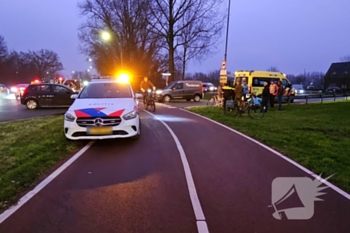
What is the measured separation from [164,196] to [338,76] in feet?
291

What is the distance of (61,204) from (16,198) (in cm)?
80

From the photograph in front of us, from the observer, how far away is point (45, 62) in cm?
11325

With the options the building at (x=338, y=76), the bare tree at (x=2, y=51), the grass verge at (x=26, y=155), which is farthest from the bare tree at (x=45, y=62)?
the grass verge at (x=26, y=155)

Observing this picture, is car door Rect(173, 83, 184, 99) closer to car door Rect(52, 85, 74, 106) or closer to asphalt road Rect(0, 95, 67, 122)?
car door Rect(52, 85, 74, 106)

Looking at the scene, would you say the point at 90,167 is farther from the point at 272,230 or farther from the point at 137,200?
the point at 272,230

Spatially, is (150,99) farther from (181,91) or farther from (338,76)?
(338,76)

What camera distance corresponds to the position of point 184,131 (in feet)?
39.0

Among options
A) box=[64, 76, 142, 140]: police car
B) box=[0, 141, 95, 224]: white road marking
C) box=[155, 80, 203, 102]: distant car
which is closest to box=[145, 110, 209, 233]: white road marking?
box=[64, 76, 142, 140]: police car

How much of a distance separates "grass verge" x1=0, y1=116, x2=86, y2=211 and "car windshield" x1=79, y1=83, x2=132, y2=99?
146cm

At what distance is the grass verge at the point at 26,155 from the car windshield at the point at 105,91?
1.46 metres

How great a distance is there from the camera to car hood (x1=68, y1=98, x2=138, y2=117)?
29.2 feet

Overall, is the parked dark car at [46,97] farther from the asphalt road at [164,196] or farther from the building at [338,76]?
the building at [338,76]

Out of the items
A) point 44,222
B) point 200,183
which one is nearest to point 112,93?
point 200,183

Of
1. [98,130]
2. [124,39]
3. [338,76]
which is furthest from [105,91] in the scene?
[338,76]
